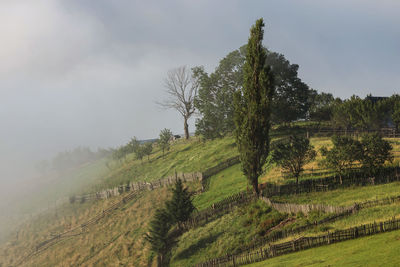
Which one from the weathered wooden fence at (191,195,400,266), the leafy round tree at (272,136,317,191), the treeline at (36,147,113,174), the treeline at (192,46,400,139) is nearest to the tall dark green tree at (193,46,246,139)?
the treeline at (192,46,400,139)

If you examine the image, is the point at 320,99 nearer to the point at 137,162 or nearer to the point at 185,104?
the point at 185,104

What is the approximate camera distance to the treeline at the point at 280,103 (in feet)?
216

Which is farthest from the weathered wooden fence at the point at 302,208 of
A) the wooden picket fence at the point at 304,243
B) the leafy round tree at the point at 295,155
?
the leafy round tree at the point at 295,155

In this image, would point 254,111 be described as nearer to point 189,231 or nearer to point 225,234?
point 225,234

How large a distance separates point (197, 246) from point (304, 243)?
13.6m

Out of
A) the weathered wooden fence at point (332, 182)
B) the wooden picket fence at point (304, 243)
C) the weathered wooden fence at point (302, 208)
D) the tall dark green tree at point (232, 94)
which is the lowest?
the wooden picket fence at point (304, 243)

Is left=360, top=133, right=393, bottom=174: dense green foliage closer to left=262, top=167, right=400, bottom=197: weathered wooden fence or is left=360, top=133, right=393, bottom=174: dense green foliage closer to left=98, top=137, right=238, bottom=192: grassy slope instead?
left=262, top=167, right=400, bottom=197: weathered wooden fence

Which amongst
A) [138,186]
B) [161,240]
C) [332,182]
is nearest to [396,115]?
[332,182]

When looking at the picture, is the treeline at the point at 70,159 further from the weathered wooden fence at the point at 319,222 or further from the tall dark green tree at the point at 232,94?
the weathered wooden fence at the point at 319,222

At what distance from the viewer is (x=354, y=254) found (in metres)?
19.8

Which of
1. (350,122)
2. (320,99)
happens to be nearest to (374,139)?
(350,122)

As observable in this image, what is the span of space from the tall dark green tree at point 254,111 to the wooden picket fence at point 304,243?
12.5 metres

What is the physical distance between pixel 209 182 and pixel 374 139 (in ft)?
82.5

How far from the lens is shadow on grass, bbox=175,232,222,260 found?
111 feet
